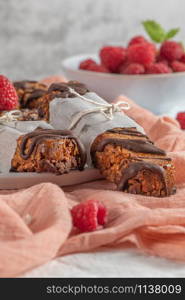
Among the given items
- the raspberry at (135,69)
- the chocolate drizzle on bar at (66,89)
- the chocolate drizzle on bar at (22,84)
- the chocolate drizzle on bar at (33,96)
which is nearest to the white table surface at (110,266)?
the chocolate drizzle on bar at (66,89)

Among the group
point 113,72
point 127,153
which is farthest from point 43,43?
point 127,153

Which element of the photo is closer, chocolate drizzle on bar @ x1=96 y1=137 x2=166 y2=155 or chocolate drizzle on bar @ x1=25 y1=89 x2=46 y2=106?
chocolate drizzle on bar @ x1=96 y1=137 x2=166 y2=155

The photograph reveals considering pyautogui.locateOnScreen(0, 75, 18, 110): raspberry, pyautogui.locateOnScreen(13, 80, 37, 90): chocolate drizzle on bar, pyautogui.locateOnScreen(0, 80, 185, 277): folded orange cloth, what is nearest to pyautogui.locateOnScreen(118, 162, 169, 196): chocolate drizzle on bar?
pyautogui.locateOnScreen(0, 80, 185, 277): folded orange cloth

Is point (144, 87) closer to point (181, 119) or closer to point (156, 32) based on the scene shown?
point (181, 119)

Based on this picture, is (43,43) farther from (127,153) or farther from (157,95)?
(127,153)

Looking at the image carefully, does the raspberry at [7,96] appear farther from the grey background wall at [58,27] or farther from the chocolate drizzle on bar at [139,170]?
the grey background wall at [58,27]

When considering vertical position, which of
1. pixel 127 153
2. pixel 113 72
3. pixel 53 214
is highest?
pixel 113 72

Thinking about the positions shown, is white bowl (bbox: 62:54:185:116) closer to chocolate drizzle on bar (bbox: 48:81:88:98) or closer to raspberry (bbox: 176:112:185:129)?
raspberry (bbox: 176:112:185:129)

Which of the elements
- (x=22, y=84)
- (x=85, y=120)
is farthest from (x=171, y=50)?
(x=85, y=120)
